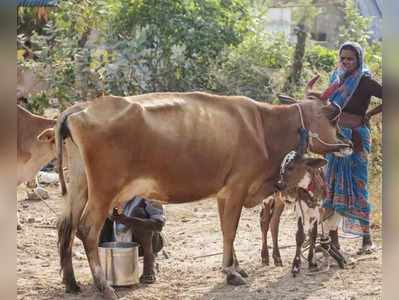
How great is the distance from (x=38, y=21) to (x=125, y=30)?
16.8ft

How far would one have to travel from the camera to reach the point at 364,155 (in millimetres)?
6125

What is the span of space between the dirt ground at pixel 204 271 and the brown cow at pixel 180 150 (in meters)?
0.28

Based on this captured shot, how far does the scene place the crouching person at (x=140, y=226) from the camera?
5102 mm

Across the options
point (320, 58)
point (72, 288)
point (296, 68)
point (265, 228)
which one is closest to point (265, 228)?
point (265, 228)

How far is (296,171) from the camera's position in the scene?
5426mm

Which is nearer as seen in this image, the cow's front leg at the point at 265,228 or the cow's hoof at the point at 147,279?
the cow's hoof at the point at 147,279

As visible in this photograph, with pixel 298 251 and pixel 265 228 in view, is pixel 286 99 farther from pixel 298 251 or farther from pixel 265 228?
pixel 298 251

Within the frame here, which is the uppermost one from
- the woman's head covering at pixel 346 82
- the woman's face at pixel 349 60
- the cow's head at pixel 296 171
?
the woman's face at pixel 349 60

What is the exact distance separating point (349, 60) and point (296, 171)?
135 centimetres

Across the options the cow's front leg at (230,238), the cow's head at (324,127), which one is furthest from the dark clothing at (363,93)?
the cow's front leg at (230,238)

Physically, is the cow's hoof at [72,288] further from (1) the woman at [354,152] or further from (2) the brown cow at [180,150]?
(1) the woman at [354,152]

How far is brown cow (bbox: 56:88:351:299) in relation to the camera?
4.66 metres

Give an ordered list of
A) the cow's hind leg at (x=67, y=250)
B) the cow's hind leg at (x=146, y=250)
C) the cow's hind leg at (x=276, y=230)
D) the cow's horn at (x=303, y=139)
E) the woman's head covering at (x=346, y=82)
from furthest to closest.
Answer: the woman's head covering at (x=346, y=82) < the cow's hind leg at (x=276, y=230) < the cow's horn at (x=303, y=139) < the cow's hind leg at (x=146, y=250) < the cow's hind leg at (x=67, y=250)

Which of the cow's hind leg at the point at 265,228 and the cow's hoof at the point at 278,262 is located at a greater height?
the cow's hind leg at the point at 265,228
